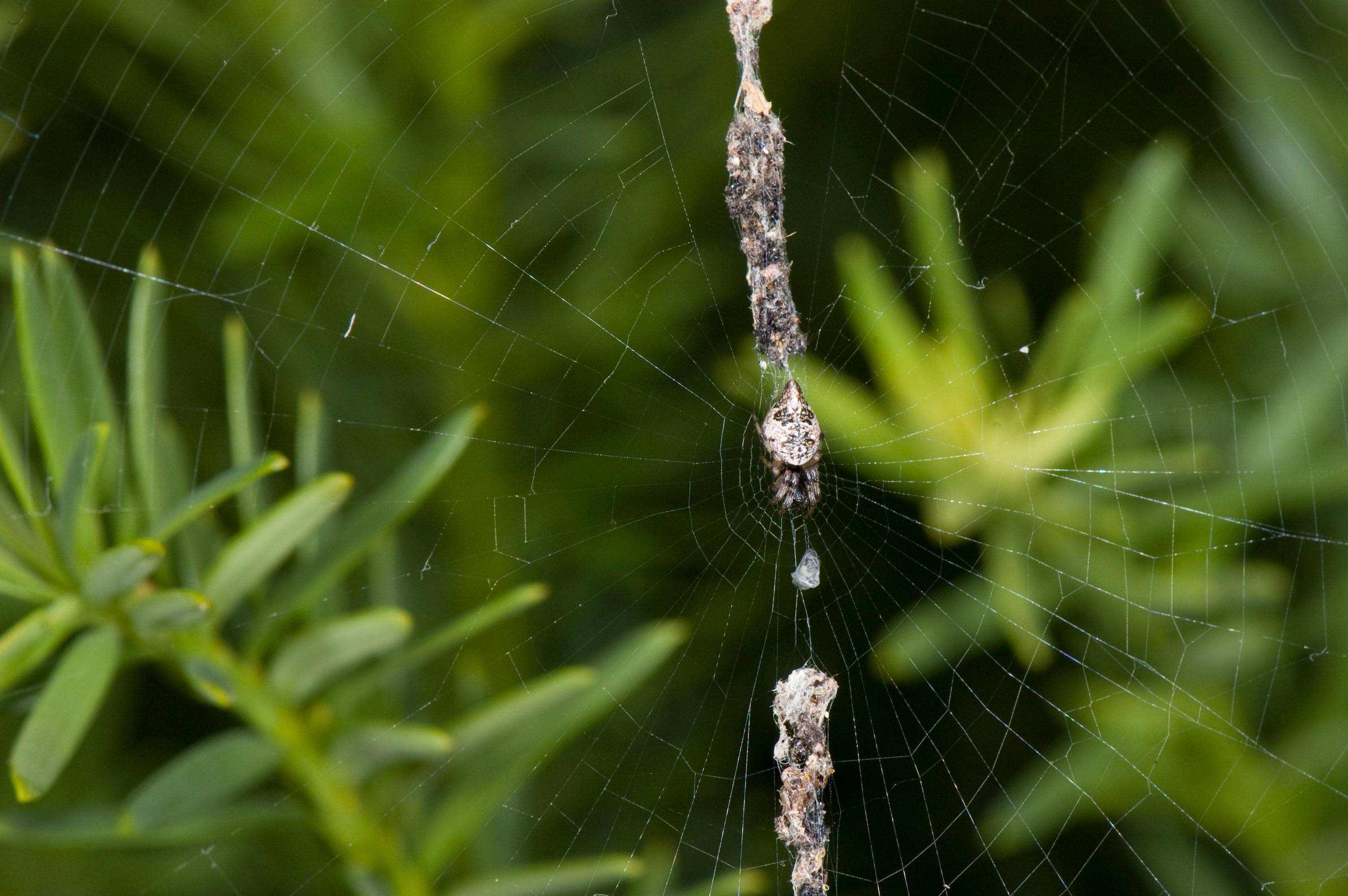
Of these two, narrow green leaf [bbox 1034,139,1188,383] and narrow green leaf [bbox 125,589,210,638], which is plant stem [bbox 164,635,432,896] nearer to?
narrow green leaf [bbox 125,589,210,638]

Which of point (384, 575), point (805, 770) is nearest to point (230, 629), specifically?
point (384, 575)

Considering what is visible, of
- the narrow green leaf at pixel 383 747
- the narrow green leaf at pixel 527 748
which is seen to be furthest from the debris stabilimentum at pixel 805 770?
the narrow green leaf at pixel 383 747

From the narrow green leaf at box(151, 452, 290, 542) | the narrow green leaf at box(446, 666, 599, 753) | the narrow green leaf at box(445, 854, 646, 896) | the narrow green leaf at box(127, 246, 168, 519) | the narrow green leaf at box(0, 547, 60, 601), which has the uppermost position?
the narrow green leaf at box(127, 246, 168, 519)

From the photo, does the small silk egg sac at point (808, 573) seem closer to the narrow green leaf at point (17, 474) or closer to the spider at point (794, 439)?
the spider at point (794, 439)

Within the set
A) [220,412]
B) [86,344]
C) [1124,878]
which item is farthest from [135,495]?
[1124,878]

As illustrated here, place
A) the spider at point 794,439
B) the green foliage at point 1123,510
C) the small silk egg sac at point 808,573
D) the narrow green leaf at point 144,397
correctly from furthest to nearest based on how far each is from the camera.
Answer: the small silk egg sac at point 808,573, the spider at point 794,439, the green foliage at point 1123,510, the narrow green leaf at point 144,397

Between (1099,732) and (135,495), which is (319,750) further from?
(1099,732)

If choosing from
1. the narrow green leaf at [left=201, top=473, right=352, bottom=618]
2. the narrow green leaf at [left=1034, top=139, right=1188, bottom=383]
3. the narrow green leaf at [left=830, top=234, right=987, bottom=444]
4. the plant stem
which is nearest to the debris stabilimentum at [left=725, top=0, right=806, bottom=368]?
the narrow green leaf at [left=830, top=234, right=987, bottom=444]
